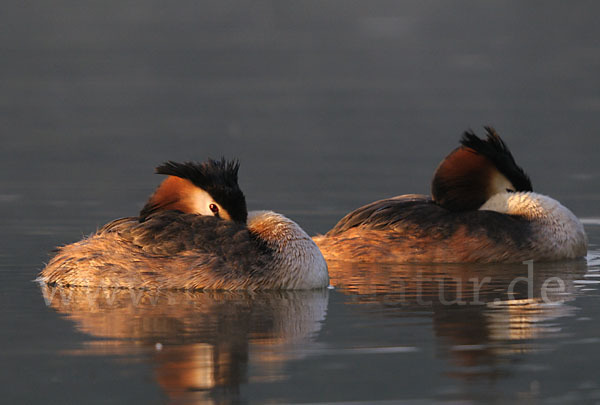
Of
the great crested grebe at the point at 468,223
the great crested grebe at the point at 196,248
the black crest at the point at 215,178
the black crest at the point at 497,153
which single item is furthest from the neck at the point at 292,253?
the black crest at the point at 497,153

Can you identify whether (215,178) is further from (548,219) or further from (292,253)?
→ (548,219)

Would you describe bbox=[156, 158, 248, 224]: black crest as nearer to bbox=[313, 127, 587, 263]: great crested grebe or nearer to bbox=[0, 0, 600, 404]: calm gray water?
bbox=[0, 0, 600, 404]: calm gray water

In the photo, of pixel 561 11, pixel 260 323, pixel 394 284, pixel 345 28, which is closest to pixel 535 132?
pixel 394 284

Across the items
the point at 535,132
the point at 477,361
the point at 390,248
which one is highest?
the point at 535,132

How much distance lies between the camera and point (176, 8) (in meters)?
59.8

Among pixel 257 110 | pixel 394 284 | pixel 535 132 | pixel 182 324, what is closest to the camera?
pixel 182 324

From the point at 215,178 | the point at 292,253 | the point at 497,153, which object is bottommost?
the point at 292,253

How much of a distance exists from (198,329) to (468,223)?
15.7 feet

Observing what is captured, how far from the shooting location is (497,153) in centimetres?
1366

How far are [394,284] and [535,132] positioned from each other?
52.4ft

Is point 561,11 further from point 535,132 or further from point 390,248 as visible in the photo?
point 390,248

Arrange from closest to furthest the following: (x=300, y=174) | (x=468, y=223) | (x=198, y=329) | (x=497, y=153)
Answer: (x=198, y=329)
(x=468, y=223)
(x=497, y=153)
(x=300, y=174)

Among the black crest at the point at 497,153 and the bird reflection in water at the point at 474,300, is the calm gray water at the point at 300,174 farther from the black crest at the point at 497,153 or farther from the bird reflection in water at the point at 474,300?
the black crest at the point at 497,153

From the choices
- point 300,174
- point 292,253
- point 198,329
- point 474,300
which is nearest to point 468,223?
point 474,300
